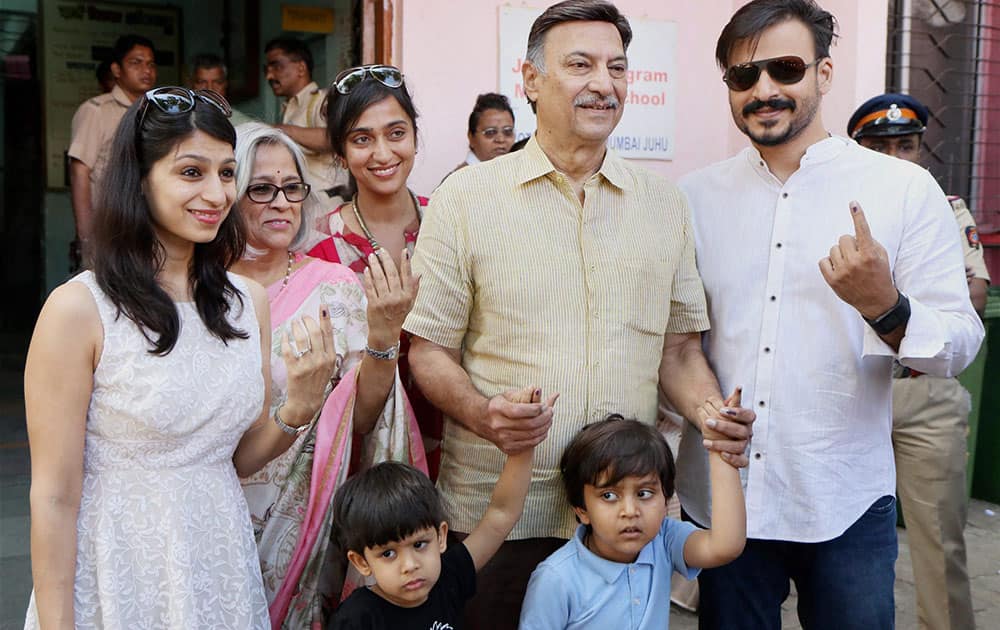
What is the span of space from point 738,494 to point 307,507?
106 centimetres

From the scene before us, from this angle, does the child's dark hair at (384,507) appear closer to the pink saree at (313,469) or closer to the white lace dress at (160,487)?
the pink saree at (313,469)

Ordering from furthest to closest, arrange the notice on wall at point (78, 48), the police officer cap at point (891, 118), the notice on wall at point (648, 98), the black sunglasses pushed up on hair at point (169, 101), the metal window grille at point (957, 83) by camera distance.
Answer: the notice on wall at point (78, 48)
the metal window grille at point (957, 83)
the notice on wall at point (648, 98)
the police officer cap at point (891, 118)
the black sunglasses pushed up on hair at point (169, 101)

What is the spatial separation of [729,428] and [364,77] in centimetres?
151

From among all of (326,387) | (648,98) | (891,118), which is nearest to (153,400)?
(326,387)

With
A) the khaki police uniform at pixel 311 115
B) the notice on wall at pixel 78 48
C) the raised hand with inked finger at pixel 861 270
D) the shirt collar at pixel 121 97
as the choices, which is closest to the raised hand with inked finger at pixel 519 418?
the raised hand with inked finger at pixel 861 270

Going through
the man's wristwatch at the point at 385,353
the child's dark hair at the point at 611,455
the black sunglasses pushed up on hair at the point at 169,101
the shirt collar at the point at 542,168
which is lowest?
the child's dark hair at the point at 611,455

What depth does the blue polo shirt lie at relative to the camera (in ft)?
→ 7.45

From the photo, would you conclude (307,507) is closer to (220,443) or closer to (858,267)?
(220,443)

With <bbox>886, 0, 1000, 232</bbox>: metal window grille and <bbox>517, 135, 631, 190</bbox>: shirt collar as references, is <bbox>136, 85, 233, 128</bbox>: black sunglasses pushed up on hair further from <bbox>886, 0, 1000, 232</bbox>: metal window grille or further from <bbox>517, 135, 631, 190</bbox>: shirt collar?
<bbox>886, 0, 1000, 232</bbox>: metal window grille

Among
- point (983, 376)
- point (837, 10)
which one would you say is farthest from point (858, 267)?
point (983, 376)

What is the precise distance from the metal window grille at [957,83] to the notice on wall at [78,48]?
6362mm

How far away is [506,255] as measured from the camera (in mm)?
2365

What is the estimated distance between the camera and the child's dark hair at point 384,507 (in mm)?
2172

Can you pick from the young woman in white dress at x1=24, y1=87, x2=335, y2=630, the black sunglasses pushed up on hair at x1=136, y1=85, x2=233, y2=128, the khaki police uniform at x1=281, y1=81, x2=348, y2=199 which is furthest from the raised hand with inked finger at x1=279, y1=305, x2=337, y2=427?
the khaki police uniform at x1=281, y1=81, x2=348, y2=199
